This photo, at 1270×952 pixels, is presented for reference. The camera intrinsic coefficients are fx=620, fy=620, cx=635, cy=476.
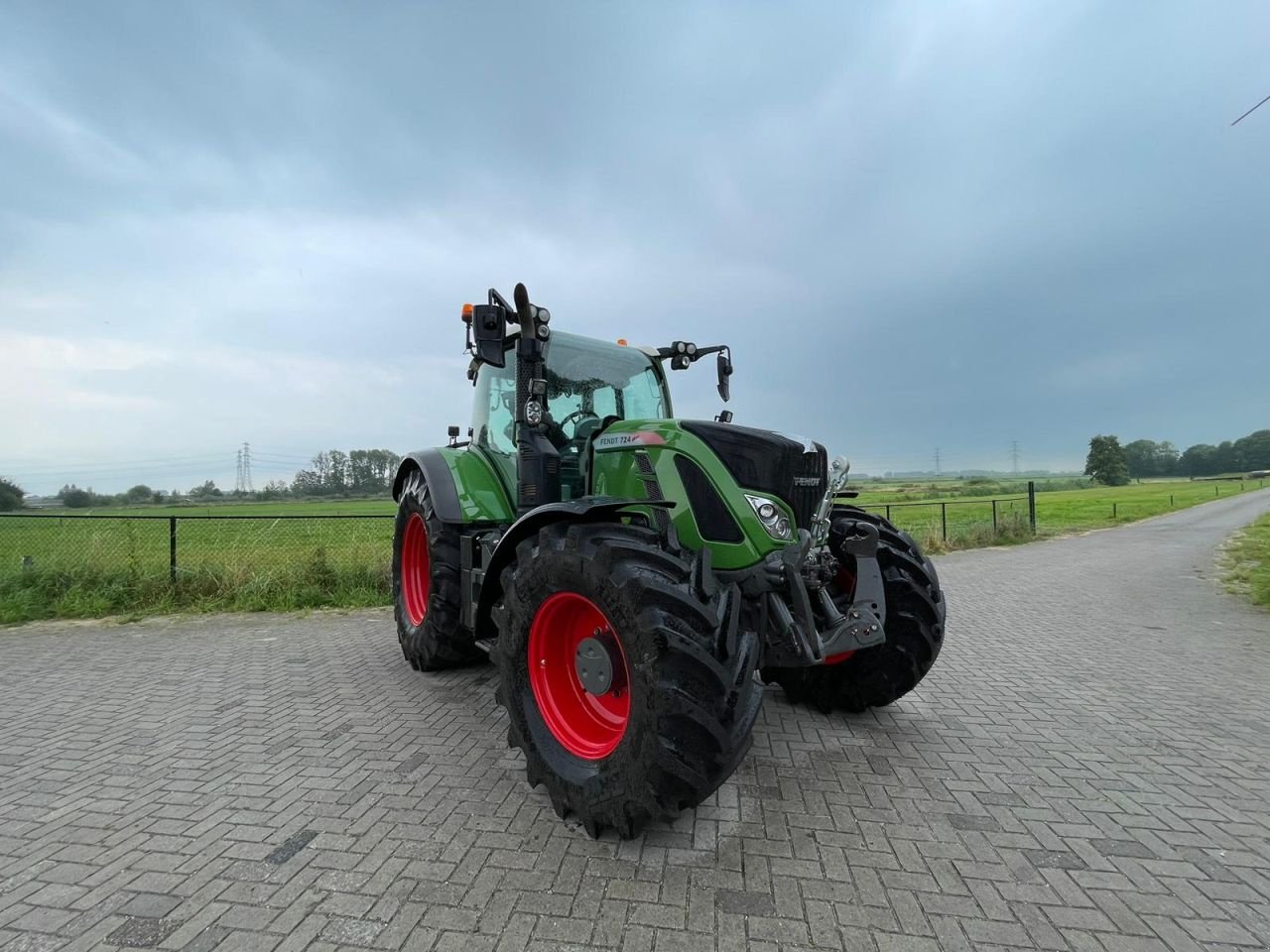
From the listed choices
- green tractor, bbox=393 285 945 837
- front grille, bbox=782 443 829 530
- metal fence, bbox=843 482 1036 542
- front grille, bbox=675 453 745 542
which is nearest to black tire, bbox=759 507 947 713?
green tractor, bbox=393 285 945 837

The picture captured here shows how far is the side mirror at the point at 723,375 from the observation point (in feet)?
15.0

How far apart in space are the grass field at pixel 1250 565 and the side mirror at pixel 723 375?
7384 millimetres

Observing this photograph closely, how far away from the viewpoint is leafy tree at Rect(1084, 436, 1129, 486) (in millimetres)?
73688

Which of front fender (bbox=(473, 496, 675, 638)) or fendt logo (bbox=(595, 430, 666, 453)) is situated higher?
fendt logo (bbox=(595, 430, 666, 453))

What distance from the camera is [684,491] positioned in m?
2.88

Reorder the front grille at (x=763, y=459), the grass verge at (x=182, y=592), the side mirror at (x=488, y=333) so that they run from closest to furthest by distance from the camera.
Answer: the front grille at (x=763, y=459)
the side mirror at (x=488, y=333)
the grass verge at (x=182, y=592)

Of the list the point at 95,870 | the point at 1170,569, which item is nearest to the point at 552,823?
the point at 95,870

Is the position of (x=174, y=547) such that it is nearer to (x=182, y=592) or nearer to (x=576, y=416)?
(x=182, y=592)

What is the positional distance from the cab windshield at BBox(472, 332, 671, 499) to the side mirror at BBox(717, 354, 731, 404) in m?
0.44

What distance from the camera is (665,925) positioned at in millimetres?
1954

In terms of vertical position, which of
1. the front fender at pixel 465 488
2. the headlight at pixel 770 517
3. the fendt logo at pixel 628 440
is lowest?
the headlight at pixel 770 517

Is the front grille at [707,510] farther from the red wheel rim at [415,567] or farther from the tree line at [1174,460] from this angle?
the tree line at [1174,460]

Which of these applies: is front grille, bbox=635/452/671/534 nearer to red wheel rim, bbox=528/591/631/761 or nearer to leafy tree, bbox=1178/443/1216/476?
red wheel rim, bbox=528/591/631/761

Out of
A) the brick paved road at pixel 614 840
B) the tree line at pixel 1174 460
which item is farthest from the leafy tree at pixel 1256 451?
the brick paved road at pixel 614 840
